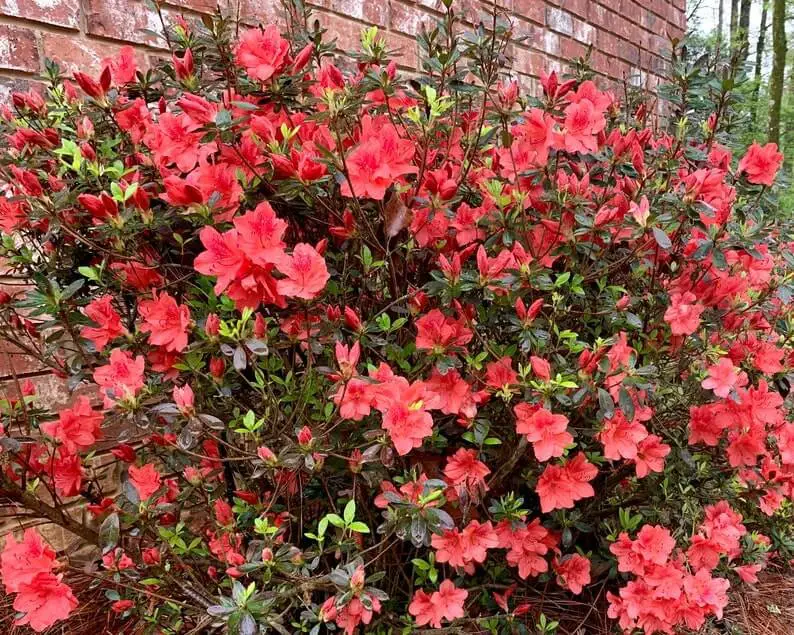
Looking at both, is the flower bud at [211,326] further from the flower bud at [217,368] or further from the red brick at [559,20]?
the red brick at [559,20]

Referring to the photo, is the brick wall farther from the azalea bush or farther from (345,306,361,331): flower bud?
(345,306,361,331): flower bud

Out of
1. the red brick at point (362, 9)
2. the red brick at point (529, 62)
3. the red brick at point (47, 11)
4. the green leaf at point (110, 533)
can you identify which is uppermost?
the red brick at point (529, 62)

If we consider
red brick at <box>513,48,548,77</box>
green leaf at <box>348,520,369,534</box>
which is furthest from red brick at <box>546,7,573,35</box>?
green leaf at <box>348,520,369,534</box>

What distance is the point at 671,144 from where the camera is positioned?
1605 mm

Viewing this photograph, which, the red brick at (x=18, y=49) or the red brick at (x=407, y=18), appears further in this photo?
the red brick at (x=407, y=18)

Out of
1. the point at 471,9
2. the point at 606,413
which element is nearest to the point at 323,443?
the point at 606,413

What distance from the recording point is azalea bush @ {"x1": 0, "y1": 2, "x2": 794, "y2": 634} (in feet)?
3.90

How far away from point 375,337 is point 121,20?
1.42m

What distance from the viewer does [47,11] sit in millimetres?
1823

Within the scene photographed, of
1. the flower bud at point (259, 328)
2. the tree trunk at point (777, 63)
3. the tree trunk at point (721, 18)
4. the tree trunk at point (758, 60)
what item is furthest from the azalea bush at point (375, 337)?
the tree trunk at point (721, 18)

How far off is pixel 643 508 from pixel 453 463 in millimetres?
623

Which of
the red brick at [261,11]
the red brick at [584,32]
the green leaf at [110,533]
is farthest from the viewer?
the red brick at [584,32]

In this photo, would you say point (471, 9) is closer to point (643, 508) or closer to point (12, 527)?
point (643, 508)

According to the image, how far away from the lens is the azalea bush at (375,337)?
119cm
